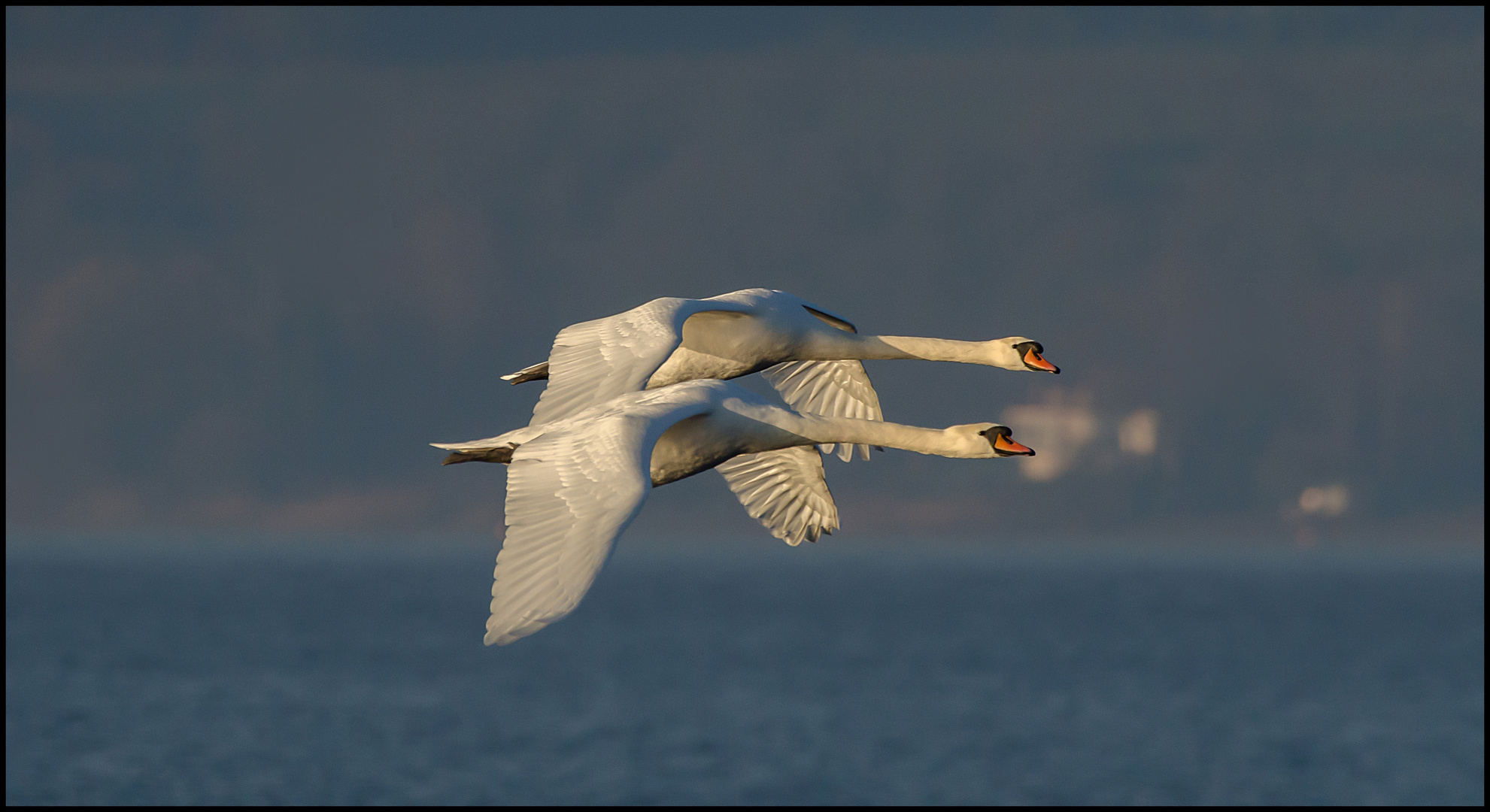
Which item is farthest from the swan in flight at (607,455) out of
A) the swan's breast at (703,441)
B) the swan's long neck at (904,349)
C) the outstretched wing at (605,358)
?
the swan's long neck at (904,349)

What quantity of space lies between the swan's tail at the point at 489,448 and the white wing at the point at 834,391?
6.27 m

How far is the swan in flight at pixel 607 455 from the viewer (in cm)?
1434

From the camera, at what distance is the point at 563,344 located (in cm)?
1833

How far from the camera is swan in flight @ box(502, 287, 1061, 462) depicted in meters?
17.8

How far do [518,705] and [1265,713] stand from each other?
2916 inches

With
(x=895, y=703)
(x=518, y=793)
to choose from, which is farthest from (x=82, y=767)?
(x=895, y=703)

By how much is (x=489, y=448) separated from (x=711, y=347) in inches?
125

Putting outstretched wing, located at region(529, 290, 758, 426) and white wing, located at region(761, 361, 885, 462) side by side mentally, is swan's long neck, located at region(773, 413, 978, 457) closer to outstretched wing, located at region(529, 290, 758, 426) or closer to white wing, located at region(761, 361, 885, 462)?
outstretched wing, located at region(529, 290, 758, 426)

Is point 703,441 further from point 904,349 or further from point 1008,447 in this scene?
point 904,349

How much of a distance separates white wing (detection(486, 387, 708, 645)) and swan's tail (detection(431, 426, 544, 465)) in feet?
3.81

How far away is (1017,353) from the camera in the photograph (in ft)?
67.5

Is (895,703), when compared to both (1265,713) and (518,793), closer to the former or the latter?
(1265,713)

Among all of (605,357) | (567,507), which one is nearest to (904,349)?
(605,357)

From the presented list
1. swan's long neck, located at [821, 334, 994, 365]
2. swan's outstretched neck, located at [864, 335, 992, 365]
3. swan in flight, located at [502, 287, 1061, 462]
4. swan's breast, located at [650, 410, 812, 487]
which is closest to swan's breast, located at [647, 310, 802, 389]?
swan in flight, located at [502, 287, 1061, 462]
